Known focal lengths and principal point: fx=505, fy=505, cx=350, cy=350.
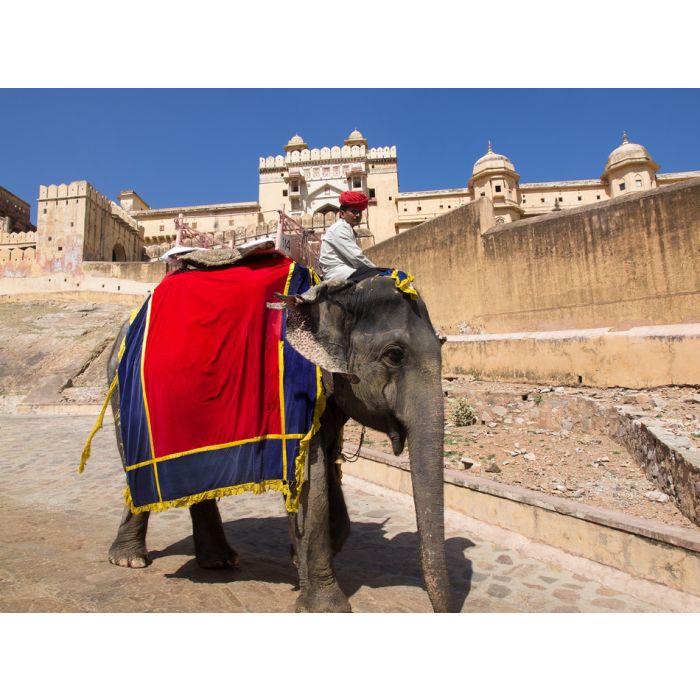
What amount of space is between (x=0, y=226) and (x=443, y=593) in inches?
1911

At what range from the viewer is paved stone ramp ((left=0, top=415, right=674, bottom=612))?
10.9 feet

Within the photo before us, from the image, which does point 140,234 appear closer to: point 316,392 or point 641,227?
point 641,227

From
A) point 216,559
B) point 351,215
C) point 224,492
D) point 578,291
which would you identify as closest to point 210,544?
point 216,559

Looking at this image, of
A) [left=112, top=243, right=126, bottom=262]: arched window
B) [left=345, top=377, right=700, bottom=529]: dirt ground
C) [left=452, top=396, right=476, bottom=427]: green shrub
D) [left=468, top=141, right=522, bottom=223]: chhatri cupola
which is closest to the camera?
[left=345, top=377, right=700, bottom=529]: dirt ground

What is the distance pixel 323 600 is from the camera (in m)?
3.10

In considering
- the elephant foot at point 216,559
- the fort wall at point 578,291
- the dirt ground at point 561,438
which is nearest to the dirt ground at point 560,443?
the dirt ground at point 561,438

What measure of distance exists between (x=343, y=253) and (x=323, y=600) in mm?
2264

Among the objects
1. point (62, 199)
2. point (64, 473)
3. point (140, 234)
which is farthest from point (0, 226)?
point (64, 473)

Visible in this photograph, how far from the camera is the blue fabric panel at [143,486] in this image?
3.54 m

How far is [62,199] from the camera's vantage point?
3775 cm

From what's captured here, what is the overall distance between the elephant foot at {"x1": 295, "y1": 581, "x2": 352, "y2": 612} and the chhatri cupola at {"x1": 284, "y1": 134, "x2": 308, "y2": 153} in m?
53.5

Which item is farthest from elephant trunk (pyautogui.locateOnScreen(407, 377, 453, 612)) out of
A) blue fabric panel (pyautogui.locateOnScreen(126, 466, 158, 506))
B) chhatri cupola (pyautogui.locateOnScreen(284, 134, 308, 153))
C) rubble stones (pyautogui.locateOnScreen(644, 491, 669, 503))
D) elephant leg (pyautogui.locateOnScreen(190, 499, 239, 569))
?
chhatri cupola (pyautogui.locateOnScreen(284, 134, 308, 153))

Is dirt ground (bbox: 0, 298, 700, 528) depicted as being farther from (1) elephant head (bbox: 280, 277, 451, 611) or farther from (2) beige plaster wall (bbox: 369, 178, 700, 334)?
(1) elephant head (bbox: 280, 277, 451, 611)

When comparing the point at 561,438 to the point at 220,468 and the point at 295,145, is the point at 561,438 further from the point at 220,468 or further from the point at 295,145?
the point at 295,145
